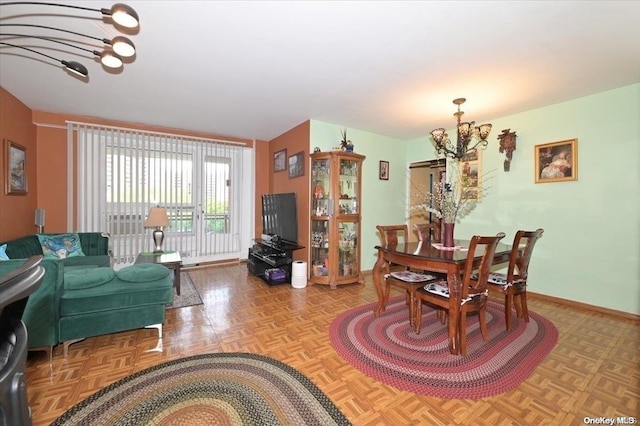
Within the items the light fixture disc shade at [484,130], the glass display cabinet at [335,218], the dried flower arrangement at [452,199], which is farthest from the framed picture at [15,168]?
the light fixture disc shade at [484,130]

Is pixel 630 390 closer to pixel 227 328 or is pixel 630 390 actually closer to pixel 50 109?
pixel 227 328

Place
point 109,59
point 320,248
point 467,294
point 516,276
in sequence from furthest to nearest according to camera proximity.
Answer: point 320,248
point 516,276
point 467,294
point 109,59

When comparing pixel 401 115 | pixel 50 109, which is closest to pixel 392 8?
pixel 401 115

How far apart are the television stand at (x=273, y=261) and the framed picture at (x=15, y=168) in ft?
10.5

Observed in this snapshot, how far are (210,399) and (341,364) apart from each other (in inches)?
37.1

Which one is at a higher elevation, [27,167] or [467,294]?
[27,167]

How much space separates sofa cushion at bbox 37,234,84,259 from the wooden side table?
83 centimetres

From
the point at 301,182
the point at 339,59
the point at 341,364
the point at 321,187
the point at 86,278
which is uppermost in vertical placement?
the point at 339,59

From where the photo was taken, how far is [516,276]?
270cm

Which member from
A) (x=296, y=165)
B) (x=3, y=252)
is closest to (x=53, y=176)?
(x=3, y=252)

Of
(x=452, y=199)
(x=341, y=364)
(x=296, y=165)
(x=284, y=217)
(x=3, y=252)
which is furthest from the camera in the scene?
(x=296, y=165)

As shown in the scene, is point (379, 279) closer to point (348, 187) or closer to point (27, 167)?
point (348, 187)

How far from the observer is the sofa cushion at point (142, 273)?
7.23 ft

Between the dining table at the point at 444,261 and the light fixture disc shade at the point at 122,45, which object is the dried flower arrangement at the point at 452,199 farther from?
the light fixture disc shade at the point at 122,45
